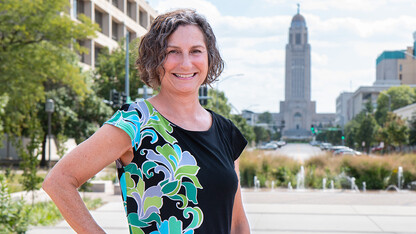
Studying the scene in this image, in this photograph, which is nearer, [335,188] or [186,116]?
[186,116]

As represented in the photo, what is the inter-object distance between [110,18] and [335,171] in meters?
27.2

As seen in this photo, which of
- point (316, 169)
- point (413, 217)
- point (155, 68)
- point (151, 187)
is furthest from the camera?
point (316, 169)

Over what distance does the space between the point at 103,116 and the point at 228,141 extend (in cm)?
2925

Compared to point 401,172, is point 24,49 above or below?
above

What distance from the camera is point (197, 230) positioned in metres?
1.80

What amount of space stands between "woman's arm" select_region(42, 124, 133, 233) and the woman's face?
359 mm

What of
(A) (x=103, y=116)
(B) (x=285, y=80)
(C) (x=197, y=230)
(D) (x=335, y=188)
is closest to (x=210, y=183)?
(C) (x=197, y=230)

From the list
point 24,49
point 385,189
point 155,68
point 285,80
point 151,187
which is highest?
point 285,80

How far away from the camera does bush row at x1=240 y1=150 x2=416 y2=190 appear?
1998cm

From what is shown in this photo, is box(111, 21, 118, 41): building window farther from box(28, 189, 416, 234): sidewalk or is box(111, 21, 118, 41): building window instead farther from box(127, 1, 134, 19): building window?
box(28, 189, 416, 234): sidewalk

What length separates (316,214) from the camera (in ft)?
38.9

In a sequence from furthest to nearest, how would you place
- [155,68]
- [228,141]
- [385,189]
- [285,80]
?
[285,80], [385,189], [228,141], [155,68]

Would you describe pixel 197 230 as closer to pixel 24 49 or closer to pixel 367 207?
pixel 367 207

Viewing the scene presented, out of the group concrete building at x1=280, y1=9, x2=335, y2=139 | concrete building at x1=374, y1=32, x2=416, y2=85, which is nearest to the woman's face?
concrete building at x1=374, y1=32, x2=416, y2=85
